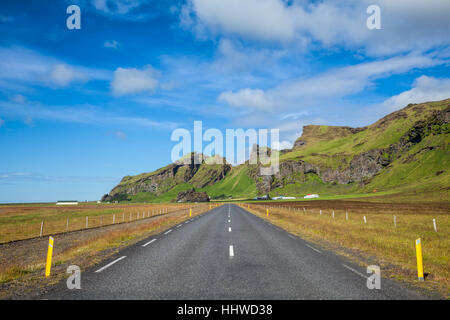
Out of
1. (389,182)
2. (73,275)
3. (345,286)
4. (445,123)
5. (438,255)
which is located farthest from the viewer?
(445,123)

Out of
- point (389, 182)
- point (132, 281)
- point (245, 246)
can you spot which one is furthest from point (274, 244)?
point (389, 182)

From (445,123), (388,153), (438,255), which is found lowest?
(438,255)

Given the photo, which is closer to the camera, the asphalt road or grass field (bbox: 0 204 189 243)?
the asphalt road

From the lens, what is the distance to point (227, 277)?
7371 millimetres

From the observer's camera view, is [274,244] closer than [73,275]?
No

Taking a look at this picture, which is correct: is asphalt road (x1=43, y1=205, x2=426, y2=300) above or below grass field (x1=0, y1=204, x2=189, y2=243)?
above

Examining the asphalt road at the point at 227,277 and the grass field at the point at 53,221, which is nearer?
the asphalt road at the point at 227,277

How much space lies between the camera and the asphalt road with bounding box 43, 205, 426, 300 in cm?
607

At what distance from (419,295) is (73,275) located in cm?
894

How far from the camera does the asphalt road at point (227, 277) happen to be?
607 cm

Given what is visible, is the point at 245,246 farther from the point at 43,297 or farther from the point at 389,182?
the point at 389,182

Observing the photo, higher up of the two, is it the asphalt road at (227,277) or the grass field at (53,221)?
the asphalt road at (227,277)
